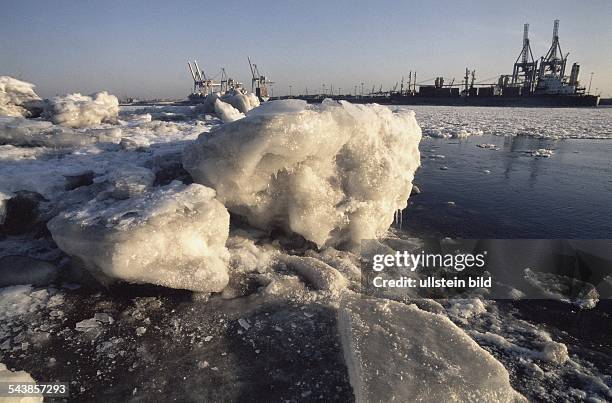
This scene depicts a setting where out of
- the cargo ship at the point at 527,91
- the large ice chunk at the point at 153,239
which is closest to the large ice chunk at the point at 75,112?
the large ice chunk at the point at 153,239

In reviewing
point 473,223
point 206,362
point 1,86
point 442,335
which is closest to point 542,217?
point 473,223

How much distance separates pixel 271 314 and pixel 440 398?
4.33ft

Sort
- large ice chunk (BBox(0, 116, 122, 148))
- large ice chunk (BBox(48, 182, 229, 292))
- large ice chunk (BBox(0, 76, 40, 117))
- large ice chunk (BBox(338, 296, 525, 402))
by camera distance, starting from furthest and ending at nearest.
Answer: large ice chunk (BBox(0, 76, 40, 117)) → large ice chunk (BBox(0, 116, 122, 148)) → large ice chunk (BBox(48, 182, 229, 292)) → large ice chunk (BBox(338, 296, 525, 402))

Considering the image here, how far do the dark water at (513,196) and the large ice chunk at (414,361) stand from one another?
261 cm

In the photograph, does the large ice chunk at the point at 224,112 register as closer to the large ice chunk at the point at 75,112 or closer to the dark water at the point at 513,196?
the large ice chunk at the point at 75,112

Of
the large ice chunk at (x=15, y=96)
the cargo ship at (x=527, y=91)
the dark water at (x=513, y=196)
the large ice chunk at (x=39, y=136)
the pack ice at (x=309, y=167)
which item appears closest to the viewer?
the pack ice at (x=309, y=167)

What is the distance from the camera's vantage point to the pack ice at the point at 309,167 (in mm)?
3533

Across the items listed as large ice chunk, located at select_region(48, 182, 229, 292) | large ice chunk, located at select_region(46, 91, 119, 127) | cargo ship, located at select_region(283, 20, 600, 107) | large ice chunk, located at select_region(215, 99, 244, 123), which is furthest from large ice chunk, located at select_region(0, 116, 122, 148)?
cargo ship, located at select_region(283, 20, 600, 107)

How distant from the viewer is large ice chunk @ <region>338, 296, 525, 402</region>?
193 cm

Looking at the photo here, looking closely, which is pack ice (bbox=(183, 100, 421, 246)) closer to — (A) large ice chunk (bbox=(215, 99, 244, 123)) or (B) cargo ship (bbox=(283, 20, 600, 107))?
(A) large ice chunk (bbox=(215, 99, 244, 123))

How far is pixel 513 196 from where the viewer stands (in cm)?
658

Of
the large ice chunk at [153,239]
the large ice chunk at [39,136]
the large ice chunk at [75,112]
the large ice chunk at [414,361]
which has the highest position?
the large ice chunk at [75,112]

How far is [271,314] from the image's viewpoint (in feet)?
8.83

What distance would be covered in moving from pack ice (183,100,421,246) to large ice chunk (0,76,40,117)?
945cm
